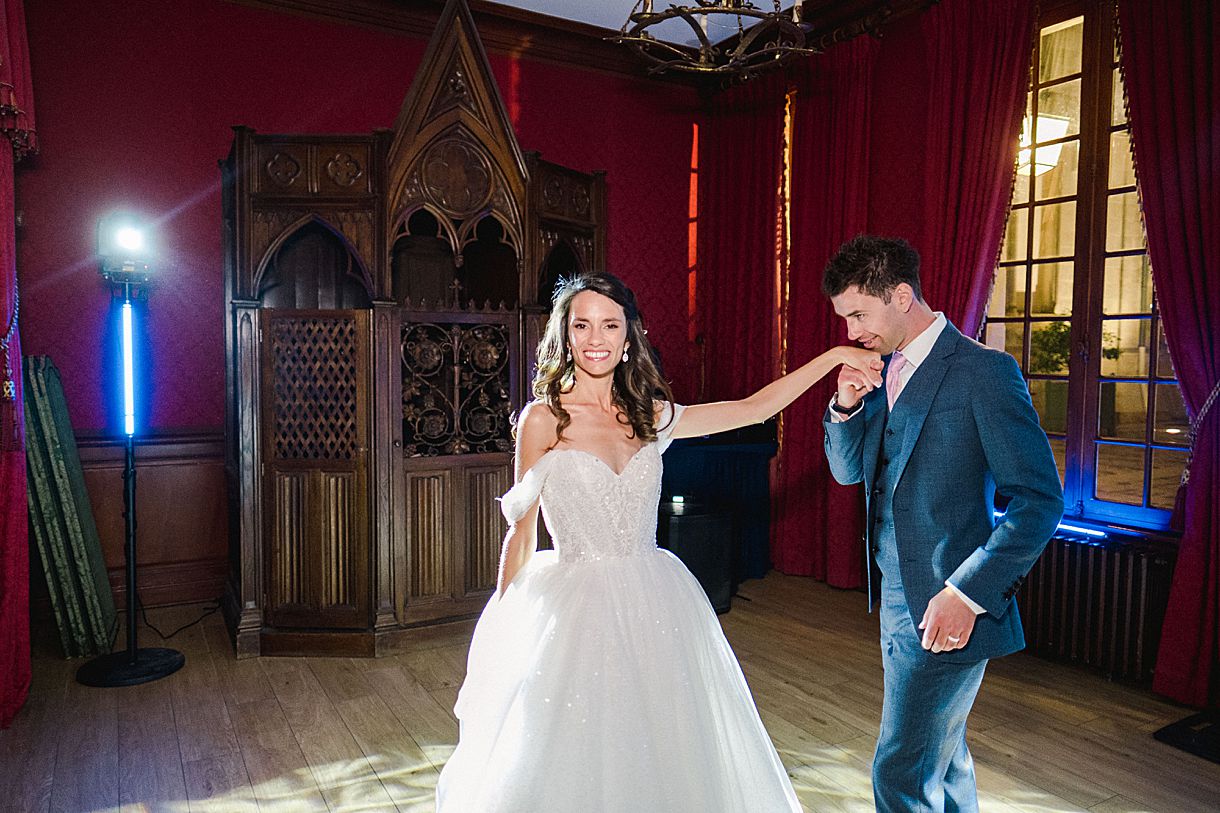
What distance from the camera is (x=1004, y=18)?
4.52 meters

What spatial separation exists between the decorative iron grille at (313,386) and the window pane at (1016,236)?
3664 mm

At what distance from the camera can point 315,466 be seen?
4.33 metres

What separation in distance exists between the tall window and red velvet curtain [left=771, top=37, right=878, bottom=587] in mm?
1077

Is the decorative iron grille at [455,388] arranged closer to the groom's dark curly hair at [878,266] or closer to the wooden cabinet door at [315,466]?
the wooden cabinet door at [315,466]

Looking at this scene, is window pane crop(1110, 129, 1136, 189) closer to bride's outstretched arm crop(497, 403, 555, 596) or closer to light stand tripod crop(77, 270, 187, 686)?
bride's outstretched arm crop(497, 403, 555, 596)

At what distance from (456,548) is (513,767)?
8.93ft

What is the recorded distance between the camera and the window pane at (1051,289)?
548 cm

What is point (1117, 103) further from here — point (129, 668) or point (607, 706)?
point (129, 668)

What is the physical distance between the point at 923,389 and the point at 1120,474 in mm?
7966

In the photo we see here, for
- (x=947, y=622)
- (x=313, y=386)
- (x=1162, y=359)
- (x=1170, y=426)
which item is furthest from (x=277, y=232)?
(x=1170, y=426)

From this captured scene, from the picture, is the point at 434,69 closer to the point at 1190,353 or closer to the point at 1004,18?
the point at 1004,18

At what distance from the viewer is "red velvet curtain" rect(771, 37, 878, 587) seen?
217 inches

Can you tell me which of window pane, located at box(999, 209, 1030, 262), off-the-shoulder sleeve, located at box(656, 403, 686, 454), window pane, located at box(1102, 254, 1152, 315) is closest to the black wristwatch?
off-the-shoulder sleeve, located at box(656, 403, 686, 454)

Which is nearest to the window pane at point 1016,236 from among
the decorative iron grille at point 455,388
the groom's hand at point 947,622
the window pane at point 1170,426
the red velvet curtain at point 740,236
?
the window pane at point 1170,426
